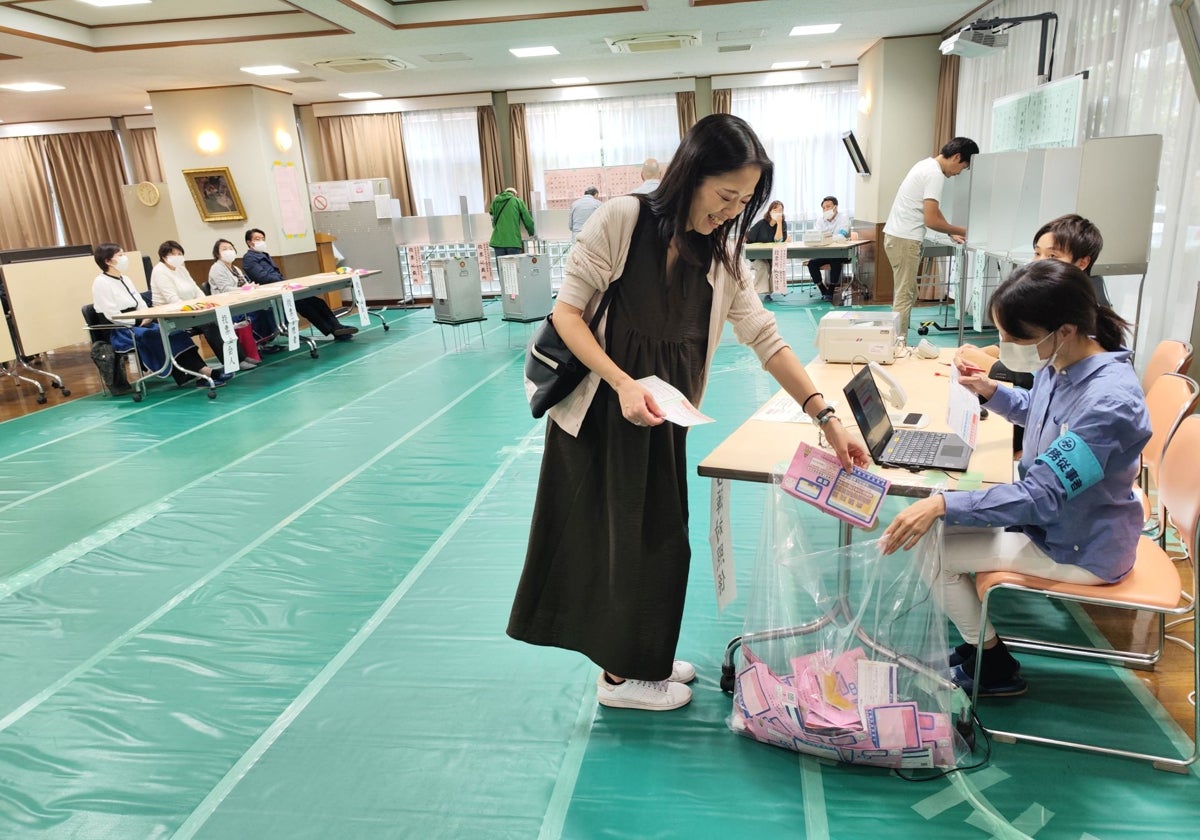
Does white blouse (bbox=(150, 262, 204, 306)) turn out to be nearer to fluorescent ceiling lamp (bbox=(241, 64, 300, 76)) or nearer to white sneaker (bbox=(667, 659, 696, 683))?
fluorescent ceiling lamp (bbox=(241, 64, 300, 76))

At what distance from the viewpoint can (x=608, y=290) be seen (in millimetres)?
1608

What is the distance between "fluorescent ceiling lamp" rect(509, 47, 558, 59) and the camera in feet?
24.3

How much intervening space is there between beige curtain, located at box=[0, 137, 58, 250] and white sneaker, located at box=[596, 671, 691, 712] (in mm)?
13099

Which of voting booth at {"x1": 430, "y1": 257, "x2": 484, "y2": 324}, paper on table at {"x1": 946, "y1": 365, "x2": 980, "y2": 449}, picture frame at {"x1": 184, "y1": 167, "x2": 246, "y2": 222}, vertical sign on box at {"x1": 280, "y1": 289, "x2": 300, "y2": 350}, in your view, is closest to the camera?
paper on table at {"x1": 946, "y1": 365, "x2": 980, "y2": 449}

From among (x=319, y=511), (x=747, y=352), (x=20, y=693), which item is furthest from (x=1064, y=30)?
(x=20, y=693)

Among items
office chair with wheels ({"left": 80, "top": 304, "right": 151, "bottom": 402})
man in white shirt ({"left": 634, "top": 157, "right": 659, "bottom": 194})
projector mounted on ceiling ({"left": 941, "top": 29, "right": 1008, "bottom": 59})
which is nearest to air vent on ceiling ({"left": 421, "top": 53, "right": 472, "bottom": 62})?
man in white shirt ({"left": 634, "top": 157, "right": 659, "bottom": 194})

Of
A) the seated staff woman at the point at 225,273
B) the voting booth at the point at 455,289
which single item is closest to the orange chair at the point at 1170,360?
the voting booth at the point at 455,289

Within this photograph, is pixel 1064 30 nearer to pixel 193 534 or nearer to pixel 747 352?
pixel 747 352

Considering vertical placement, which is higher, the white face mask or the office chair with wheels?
the white face mask

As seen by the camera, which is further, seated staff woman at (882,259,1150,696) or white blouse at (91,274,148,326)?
white blouse at (91,274,148,326)

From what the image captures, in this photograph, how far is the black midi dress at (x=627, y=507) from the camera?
1.63 m

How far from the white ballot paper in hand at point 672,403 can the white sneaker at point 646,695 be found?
0.84 metres

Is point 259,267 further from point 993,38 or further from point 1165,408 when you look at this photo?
point 1165,408

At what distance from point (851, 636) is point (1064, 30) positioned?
213 inches
